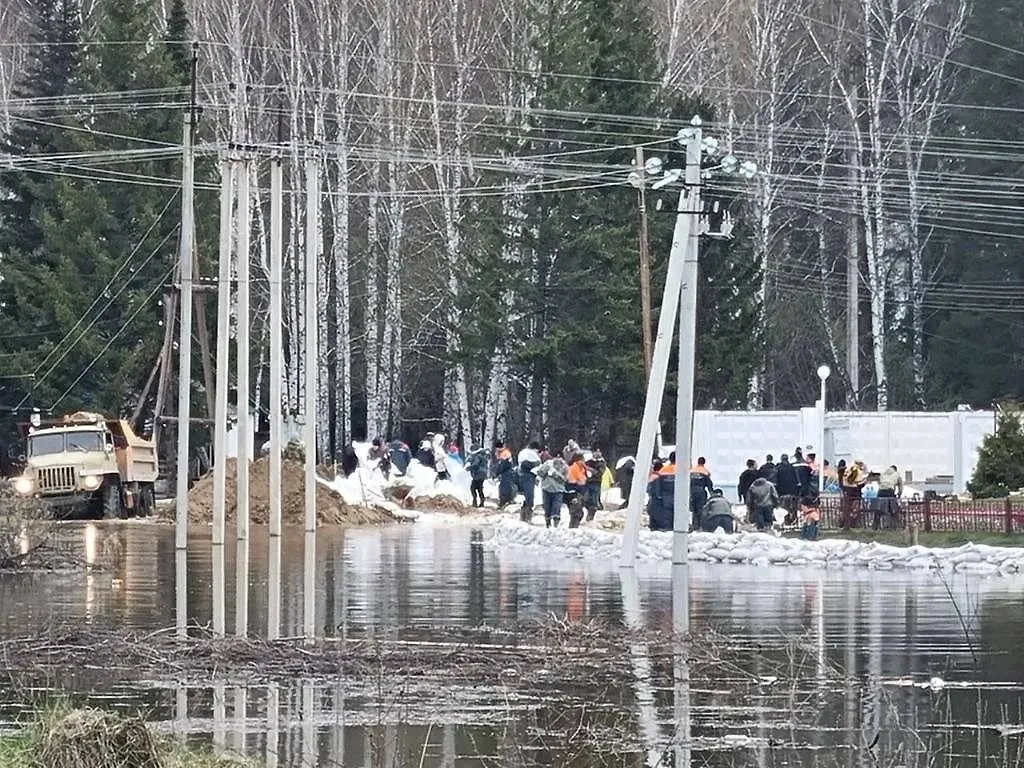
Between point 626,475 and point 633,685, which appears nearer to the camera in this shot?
point 633,685

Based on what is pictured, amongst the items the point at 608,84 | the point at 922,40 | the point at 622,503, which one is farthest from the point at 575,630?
the point at 922,40

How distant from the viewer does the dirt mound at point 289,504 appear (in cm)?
4931

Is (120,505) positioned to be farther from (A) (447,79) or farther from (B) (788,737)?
(B) (788,737)

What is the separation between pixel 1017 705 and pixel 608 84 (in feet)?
175

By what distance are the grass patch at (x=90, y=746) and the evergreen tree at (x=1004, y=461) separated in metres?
30.9

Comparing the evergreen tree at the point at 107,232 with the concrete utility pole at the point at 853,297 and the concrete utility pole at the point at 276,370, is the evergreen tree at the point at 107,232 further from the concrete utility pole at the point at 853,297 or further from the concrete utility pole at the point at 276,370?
the concrete utility pole at the point at 276,370

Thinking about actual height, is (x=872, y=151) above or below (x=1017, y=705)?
above

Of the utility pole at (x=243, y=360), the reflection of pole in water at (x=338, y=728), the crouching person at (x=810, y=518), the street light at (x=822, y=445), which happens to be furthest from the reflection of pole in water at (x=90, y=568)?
the street light at (x=822, y=445)

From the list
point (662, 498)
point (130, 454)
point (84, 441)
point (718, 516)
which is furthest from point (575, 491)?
point (130, 454)

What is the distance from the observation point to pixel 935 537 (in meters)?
35.0

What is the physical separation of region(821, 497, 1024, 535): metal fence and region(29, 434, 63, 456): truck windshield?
2058cm

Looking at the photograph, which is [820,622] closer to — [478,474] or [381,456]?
[478,474]

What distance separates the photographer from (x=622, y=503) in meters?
51.4

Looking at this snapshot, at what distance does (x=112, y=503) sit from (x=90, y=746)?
4169 centimetres
